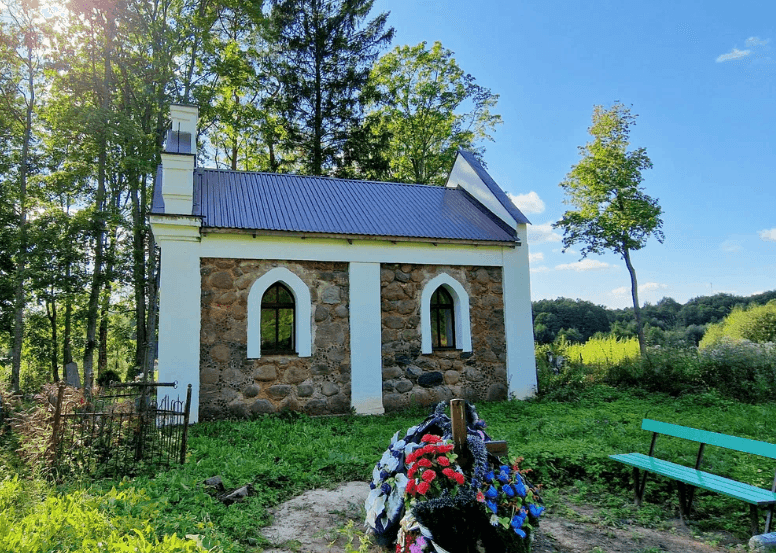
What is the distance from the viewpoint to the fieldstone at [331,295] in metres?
10.2

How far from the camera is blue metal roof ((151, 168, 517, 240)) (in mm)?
10141

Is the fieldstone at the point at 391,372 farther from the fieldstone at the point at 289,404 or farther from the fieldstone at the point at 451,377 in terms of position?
the fieldstone at the point at 289,404

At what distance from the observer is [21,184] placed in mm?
15750

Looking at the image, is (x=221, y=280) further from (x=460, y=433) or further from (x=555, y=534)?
(x=555, y=534)

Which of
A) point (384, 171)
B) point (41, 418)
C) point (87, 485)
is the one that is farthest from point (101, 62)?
point (87, 485)

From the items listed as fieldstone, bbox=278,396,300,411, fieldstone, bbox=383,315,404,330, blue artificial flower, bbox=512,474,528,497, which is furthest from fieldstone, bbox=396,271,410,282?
blue artificial flower, bbox=512,474,528,497

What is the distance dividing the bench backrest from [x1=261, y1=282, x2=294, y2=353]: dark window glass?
6691 mm

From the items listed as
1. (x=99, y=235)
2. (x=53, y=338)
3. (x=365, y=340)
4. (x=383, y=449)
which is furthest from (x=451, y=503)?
(x=53, y=338)

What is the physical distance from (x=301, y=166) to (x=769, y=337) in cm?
2445

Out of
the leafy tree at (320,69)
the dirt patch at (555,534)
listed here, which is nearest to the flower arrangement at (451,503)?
the dirt patch at (555,534)

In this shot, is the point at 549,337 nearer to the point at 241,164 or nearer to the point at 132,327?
the point at 241,164

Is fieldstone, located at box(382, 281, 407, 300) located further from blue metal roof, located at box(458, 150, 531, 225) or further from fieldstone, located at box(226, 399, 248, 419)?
fieldstone, located at box(226, 399, 248, 419)

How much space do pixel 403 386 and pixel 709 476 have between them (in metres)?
6.38

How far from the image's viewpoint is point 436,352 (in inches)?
428
